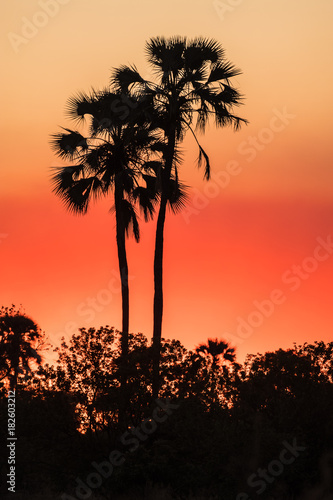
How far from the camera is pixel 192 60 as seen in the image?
1486 inches

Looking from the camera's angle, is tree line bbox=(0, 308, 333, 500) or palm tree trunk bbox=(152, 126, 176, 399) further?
palm tree trunk bbox=(152, 126, 176, 399)

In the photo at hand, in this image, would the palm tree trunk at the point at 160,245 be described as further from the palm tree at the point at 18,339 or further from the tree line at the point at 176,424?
the palm tree at the point at 18,339

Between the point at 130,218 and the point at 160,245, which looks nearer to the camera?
the point at 160,245

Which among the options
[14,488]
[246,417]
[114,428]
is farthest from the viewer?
[14,488]

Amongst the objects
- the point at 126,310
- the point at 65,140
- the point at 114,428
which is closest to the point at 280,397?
the point at 114,428

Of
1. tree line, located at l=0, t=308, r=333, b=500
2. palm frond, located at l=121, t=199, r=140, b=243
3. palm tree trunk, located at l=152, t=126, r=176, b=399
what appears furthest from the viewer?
palm frond, located at l=121, t=199, r=140, b=243

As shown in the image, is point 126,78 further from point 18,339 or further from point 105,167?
point 18,339

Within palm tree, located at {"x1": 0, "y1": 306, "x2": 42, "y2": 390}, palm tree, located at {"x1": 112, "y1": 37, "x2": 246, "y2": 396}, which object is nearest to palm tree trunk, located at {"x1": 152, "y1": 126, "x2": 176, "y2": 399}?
Answer: palm tree, located at {"x1": 112, "y1": 37, "x2": 246, "y2": 396}

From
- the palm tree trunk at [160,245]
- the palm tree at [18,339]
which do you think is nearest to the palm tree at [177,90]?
the palm tree trunk at [160,245]

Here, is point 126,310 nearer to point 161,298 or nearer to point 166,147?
point 161,298

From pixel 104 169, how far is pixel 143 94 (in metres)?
5.83

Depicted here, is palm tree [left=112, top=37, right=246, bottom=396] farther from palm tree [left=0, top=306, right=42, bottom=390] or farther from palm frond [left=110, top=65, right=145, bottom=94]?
palm tree [left=0, top=306, right=42, bottom=390]

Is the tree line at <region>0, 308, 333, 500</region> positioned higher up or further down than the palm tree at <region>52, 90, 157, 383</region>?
further down

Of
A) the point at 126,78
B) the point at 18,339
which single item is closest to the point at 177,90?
the point at 126,78
